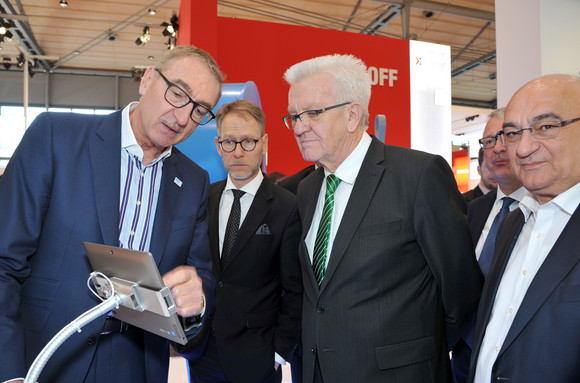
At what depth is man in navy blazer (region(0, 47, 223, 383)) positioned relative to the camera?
4.49 feet

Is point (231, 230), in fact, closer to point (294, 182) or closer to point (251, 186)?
point (251, 186)

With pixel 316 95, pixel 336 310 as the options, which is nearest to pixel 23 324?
pixel 336 310

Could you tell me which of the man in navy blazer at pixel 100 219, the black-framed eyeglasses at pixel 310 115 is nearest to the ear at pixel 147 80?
the man in navy blazer at pixel 100 219

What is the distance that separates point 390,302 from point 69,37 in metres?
15.2

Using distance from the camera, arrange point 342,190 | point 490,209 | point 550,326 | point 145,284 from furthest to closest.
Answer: point 490,209 < point 342,190 < point 550,326 < point 145,284

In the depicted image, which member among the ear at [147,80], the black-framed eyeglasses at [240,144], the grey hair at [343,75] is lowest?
the black-framed eyeglasses at [240,144]

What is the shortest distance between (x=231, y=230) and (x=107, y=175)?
1.05 metres

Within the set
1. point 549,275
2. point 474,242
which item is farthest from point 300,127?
point 474,242

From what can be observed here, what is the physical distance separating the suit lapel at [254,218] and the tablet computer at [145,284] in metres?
1.12

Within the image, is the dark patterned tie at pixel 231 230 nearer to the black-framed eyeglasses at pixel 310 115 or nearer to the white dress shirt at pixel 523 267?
the black-framed eyeglasses at pixel 310 115

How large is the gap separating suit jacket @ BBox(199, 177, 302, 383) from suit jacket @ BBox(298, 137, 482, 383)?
1.91 ft

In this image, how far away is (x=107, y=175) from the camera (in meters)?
1.54

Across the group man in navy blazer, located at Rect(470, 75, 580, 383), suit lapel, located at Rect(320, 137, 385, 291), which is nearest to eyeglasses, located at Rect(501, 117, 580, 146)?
man in navy blazer, located at Rect(470, 75, 580, 383)

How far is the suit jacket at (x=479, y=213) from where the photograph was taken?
259cm
